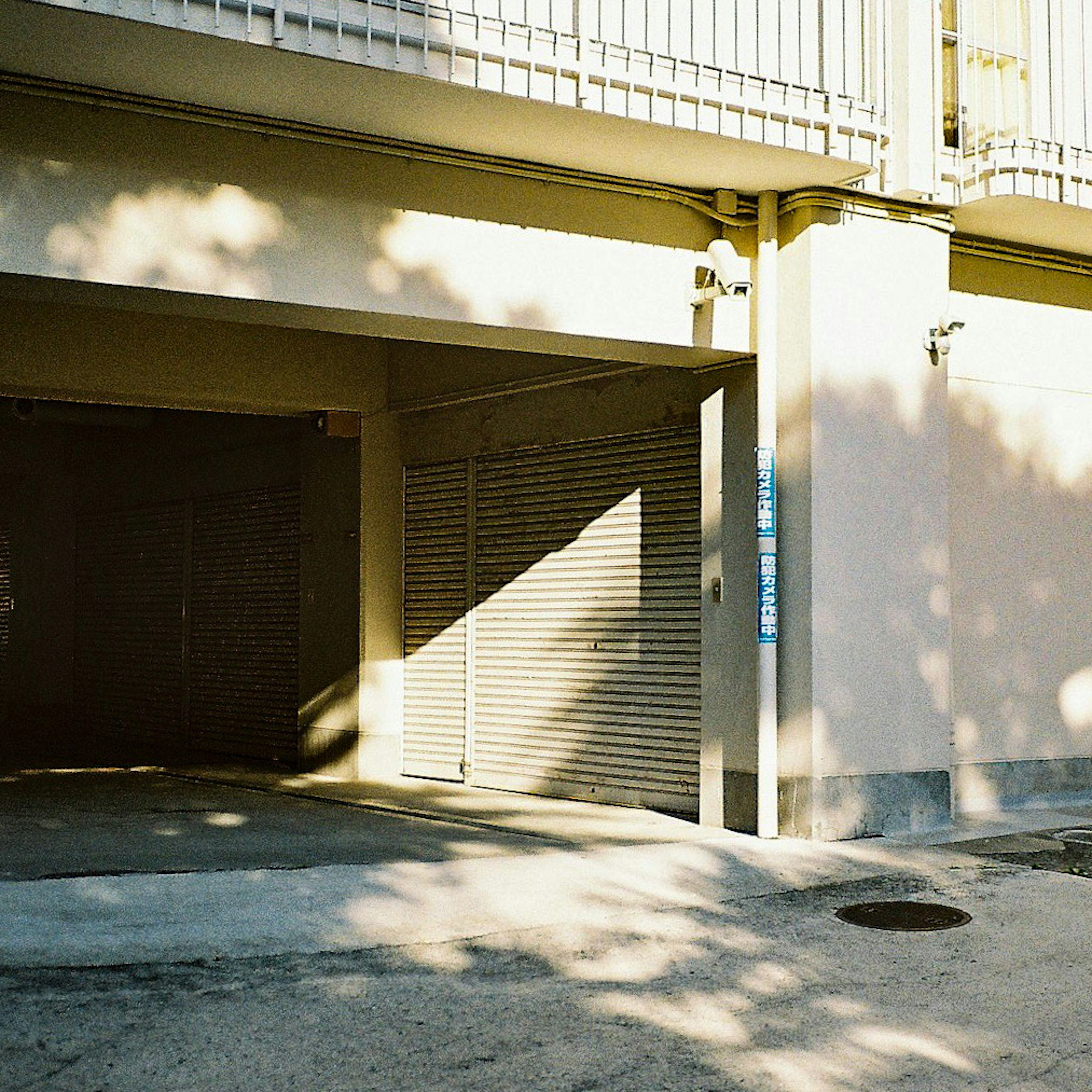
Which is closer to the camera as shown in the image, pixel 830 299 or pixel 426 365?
pixel 830 299

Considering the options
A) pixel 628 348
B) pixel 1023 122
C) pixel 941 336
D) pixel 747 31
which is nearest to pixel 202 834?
pixel 628 348

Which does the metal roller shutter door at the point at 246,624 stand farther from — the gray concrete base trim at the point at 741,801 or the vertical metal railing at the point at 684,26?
the vertical metal railing at the point at 684,26

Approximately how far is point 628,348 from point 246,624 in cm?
713

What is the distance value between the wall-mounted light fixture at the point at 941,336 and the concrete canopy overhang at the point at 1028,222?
765mm

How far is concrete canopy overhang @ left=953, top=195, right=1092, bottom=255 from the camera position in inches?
393

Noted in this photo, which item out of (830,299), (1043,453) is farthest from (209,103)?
(1043,453)

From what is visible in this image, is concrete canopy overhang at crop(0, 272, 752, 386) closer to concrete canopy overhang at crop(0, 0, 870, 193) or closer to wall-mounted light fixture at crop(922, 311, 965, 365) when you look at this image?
concrete canopy overhang at crop(0, 0, 870, 193)

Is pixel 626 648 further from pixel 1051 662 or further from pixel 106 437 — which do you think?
pixel 106 437

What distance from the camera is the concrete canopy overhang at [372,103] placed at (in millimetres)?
7223

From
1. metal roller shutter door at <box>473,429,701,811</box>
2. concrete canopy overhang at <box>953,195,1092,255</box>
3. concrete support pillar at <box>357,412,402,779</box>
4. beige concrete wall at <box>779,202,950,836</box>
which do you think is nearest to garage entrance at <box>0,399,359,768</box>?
concrete support pillar at <box>357,412,402,779</box>

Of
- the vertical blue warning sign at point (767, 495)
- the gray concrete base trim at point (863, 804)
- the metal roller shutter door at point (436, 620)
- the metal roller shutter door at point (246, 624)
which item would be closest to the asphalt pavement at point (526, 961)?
the gray concrete base trim at point (863, 804)

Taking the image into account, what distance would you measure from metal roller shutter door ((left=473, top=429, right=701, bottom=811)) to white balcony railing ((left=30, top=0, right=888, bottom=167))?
8.58ft

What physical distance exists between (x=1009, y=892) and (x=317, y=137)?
17.9 ft

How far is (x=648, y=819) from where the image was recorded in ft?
34.9
